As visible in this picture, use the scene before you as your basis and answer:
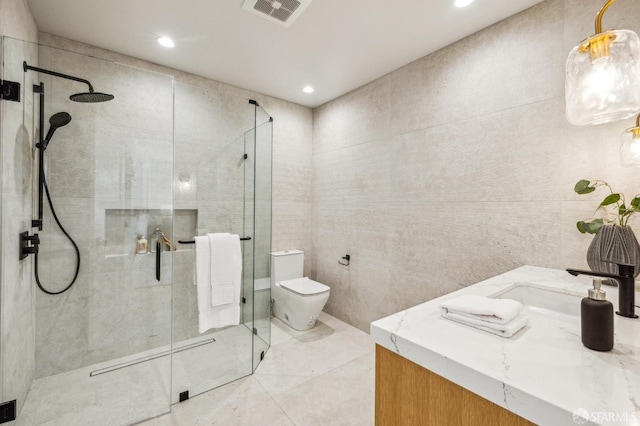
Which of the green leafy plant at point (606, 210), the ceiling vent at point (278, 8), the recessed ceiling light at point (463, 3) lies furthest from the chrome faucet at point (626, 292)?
the ceiling vent at point (278, 8)

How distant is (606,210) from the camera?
149cm

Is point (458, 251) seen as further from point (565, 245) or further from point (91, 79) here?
point (91, 79)

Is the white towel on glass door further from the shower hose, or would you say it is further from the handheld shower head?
the handheld shower head

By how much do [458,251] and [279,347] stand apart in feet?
5.65

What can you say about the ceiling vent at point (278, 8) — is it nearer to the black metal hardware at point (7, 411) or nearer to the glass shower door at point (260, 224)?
the glass shower door at point (260, 224)

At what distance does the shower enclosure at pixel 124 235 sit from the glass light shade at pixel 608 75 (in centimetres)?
202

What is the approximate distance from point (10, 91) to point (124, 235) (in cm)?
100

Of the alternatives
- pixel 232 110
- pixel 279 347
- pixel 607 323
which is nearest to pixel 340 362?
pixel 279 347

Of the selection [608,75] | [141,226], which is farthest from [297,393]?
[608,75]

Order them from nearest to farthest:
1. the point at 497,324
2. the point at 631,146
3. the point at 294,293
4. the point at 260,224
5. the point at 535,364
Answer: the point at 535,364, the point at 497,324, the point at 631,146, the point at 260,224, the point at 294,293

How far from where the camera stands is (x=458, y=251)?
82.7 inches

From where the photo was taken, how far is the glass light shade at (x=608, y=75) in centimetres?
93

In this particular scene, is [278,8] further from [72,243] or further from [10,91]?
[72,243]

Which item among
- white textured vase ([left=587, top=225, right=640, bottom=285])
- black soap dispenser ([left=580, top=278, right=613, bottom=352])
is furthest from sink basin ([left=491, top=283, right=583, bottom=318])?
black soap dispenser ([left=580, top=278, right=613, bottom=352])
